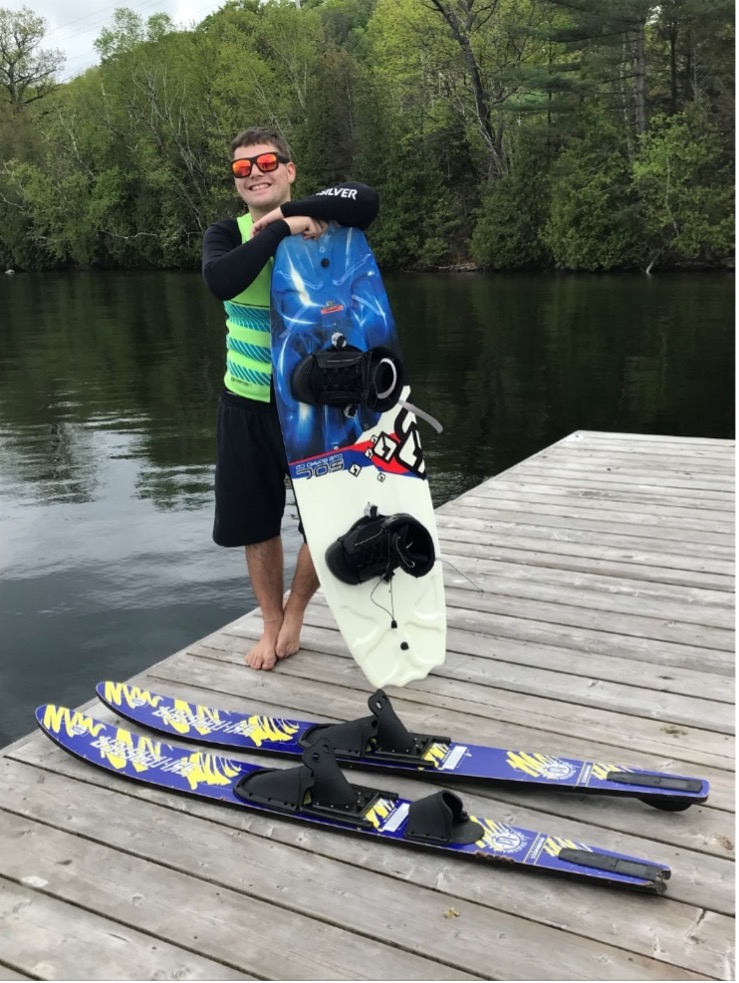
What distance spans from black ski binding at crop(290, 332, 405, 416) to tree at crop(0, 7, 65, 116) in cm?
5805

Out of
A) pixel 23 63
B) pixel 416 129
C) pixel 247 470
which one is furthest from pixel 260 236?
pixel 23 63

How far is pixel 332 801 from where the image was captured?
90.7 inches

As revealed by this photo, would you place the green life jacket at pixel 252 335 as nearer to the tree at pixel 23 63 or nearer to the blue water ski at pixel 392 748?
the blue water ski at pixel 392 748

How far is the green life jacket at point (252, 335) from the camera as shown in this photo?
2973mm

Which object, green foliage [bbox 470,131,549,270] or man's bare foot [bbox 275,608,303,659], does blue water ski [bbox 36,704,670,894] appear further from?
green foliage [bbox 470,131,549,270]

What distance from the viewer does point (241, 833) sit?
2281mm

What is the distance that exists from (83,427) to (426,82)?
1283 inches

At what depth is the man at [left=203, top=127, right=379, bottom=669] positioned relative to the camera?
2842mm

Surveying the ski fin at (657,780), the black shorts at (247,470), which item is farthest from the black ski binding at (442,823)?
the black shorts at (247,470)

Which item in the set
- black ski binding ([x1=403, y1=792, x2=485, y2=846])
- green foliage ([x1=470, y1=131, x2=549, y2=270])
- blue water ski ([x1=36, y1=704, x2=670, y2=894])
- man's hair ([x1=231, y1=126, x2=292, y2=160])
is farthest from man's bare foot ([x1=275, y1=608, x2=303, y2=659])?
green foliage ([x1=470, y1=131, x2=549, y2=270])

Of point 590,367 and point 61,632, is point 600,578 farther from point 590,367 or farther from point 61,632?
point 590,367

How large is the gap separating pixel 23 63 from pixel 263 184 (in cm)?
6123

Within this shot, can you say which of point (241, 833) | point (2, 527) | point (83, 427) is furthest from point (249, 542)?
point (83, 427)

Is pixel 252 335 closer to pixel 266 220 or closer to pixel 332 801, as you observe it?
pixel 266 220
